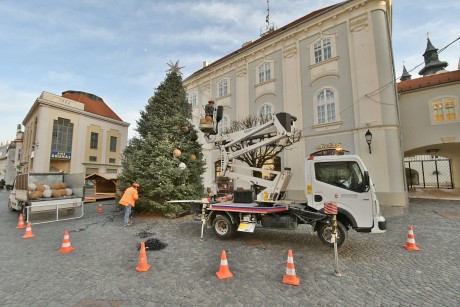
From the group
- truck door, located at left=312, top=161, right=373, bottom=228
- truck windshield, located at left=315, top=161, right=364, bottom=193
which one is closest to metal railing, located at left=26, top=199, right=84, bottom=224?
truck door, located at left=312, top=161, right=373, bottom=228

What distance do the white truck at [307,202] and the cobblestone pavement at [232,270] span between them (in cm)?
60

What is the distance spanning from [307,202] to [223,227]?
2.88m

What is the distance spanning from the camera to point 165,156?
36.8 feet

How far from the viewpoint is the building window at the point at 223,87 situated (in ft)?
67.8

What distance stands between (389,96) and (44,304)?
52.7ft

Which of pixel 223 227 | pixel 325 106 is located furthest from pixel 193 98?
pixel 223 227

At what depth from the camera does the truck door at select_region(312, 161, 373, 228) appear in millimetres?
6066

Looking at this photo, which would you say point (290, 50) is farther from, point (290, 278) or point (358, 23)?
point (290, 278)

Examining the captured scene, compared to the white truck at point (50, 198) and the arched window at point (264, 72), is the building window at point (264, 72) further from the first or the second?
the white truck at point (50, 198)

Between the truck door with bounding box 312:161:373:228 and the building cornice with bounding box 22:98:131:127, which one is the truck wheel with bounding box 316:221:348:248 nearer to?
the truck door with bounding box 312:161:373:228

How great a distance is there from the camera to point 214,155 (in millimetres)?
20266

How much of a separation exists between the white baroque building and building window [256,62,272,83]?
23 mm

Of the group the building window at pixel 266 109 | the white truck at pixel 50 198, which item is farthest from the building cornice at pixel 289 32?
the white truck at pixel 50 198

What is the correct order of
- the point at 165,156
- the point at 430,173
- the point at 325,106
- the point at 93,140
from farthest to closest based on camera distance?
the point at 93,140 < the point at 430,173 < the point at 325,106 < the point at 165,156
